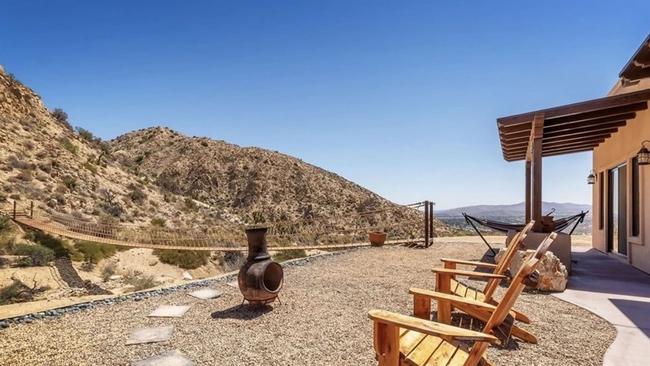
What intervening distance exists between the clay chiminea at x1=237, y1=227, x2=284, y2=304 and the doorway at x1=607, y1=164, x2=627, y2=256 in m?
7.88

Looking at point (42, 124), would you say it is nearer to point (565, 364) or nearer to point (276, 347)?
point (276, 347)

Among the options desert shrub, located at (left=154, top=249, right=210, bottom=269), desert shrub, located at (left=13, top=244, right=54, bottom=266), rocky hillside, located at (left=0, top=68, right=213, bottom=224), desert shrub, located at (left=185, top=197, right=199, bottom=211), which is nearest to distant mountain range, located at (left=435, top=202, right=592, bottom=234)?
desert shrub, located at (left=154, top=249, right=210, bottom=269)

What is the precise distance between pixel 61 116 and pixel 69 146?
5925 millimetres

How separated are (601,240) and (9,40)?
70.9ft

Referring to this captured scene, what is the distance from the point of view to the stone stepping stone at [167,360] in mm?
2973

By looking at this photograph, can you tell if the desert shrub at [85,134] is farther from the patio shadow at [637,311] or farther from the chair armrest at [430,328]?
the patio shadow at [637,311]

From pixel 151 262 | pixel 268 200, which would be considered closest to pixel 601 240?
pixel 151 262

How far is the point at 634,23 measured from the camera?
24.7 ft

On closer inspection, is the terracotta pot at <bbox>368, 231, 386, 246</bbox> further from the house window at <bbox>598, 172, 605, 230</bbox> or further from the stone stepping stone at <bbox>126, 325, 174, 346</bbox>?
the stone stepping stone at <bbox>126, 325, 174, 346</bbox>

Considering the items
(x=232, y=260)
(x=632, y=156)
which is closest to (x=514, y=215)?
(x=632, y=156)

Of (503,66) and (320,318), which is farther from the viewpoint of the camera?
(503,66)

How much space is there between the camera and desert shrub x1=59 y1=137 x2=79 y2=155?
17922 millimetres

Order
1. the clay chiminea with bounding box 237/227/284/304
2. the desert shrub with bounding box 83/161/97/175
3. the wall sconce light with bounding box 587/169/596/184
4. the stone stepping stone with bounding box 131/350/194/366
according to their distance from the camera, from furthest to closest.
Answer: the desert shrub with bounding box 83/161/97/175
the wall sconce light with bounding box 587/169/596/184
the clay chiminea with bounding box 237/227/284/304
the stone stepping stone with bounding box 131/350/194/366

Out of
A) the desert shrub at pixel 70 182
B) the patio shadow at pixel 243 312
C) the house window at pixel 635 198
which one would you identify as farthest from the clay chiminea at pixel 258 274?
the desert shrub at pixel 70 182
